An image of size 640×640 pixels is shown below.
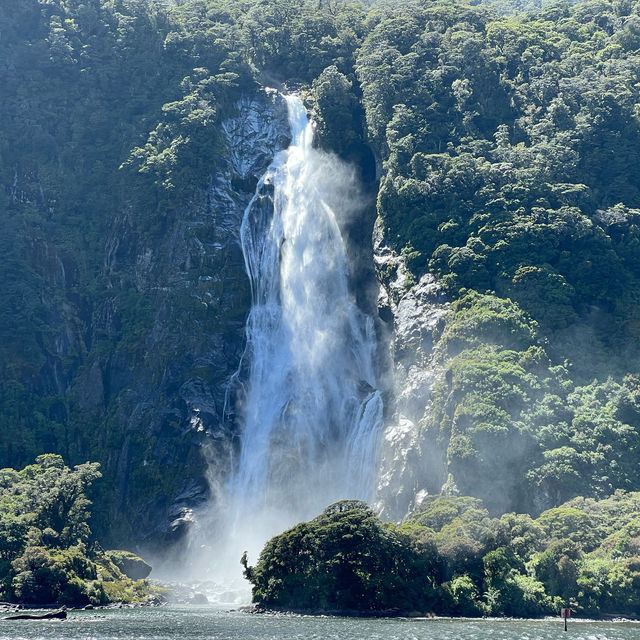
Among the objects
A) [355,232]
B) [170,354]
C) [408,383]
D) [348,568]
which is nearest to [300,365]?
[170,354]

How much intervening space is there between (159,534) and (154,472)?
209 inches

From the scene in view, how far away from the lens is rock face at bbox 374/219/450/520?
77.2 meters

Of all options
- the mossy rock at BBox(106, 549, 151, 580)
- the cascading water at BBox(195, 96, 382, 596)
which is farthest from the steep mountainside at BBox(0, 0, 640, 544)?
the mossy rock at BBox(106, 549, 151, 580)

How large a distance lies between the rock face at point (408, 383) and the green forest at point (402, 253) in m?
0.90

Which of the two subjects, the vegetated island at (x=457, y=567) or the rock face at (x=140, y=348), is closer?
the vegetated island at (x=457, y=567)

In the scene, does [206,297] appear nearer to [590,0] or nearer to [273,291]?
[273,291]

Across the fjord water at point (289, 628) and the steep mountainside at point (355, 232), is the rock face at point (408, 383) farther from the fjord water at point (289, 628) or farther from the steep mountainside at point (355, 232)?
the fjord water at point (289, 628)

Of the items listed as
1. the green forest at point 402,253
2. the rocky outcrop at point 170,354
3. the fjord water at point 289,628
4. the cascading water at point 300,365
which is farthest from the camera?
the rocky outcrop at point 170,354

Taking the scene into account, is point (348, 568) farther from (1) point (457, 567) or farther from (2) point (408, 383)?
(2) point (408, 383)

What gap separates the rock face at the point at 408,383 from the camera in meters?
77.2

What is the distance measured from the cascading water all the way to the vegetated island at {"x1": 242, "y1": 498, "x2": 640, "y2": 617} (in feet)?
60.6

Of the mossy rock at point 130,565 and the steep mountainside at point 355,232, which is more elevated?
the steep mountainside at point 355,232

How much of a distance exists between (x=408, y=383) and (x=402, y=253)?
505 inches

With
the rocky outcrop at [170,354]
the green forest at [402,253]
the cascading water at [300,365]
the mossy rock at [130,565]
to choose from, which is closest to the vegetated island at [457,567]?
the green forest at [402,253]
